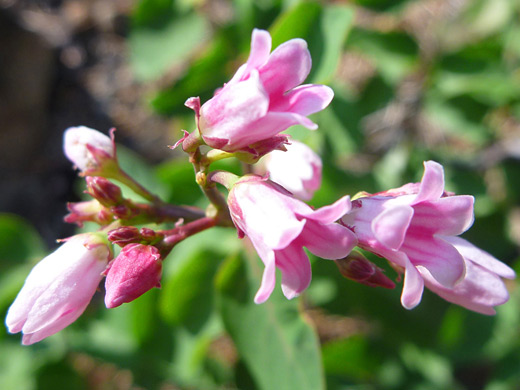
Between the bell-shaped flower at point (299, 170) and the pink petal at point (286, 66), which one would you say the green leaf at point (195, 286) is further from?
the pink petal at point (286, 66)

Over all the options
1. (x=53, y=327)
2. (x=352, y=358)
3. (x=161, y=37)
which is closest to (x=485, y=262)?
(x=53, y=327)

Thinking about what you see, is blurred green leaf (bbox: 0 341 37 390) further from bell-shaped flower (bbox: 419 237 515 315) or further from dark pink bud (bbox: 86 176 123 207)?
bell-shaped flower (bbox: 419 237 515 315)

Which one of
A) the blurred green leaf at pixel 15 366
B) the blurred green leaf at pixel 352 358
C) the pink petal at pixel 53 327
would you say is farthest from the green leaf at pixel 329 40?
the blurred green leaf at pixel 15 366

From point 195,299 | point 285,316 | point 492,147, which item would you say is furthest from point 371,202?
point 492,147

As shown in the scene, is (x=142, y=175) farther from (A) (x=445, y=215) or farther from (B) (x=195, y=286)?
(A) (x=445, y=215)

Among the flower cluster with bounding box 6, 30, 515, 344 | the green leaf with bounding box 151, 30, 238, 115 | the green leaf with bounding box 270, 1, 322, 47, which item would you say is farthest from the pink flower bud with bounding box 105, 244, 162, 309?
the green leaf with bounding box 151, 30, 238, 115

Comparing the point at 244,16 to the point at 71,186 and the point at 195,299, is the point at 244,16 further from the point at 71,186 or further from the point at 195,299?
the point at 71,186
